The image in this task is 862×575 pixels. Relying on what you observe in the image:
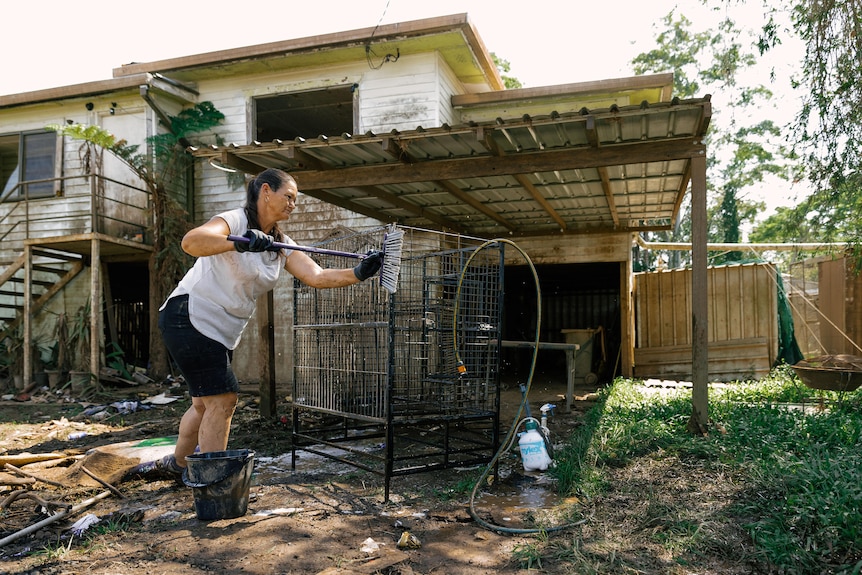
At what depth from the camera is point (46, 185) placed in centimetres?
1223

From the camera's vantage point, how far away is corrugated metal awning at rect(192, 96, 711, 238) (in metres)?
5.36

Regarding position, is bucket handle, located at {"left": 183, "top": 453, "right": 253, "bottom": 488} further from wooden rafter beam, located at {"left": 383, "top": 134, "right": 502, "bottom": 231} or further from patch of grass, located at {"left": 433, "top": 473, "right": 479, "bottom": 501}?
wooden rafter beam, located at {"left": 383, "top": 134, "right": 502, "bottom": 231}

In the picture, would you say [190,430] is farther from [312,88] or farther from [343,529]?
[312,88]

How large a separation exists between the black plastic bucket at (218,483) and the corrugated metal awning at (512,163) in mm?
3355

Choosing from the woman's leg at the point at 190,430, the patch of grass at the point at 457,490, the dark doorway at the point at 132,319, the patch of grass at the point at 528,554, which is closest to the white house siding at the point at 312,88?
the dark doorway at the point at 132,319

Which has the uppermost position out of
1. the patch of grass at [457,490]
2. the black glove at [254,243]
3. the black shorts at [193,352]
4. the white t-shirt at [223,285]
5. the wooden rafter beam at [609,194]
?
the wooden rafter beam at [609,194]

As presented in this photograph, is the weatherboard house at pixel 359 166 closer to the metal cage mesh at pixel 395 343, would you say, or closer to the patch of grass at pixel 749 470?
the patch of grass at pixel 749 470

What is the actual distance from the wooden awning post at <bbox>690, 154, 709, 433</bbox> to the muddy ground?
4.14 ft

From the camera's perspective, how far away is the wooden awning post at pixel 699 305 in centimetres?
538

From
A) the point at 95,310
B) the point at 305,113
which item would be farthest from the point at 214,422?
the point at 305,113

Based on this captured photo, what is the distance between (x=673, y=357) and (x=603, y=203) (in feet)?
12.8

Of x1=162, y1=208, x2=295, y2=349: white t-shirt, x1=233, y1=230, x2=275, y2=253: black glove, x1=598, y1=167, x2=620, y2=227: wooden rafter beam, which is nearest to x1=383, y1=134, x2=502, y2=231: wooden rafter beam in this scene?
x1=598, y1=167, x2=620, y2=227: wooden rafter beam

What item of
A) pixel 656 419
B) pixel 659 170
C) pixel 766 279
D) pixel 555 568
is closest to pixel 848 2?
pixel 659 170

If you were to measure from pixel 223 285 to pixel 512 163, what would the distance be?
11.3 feet
